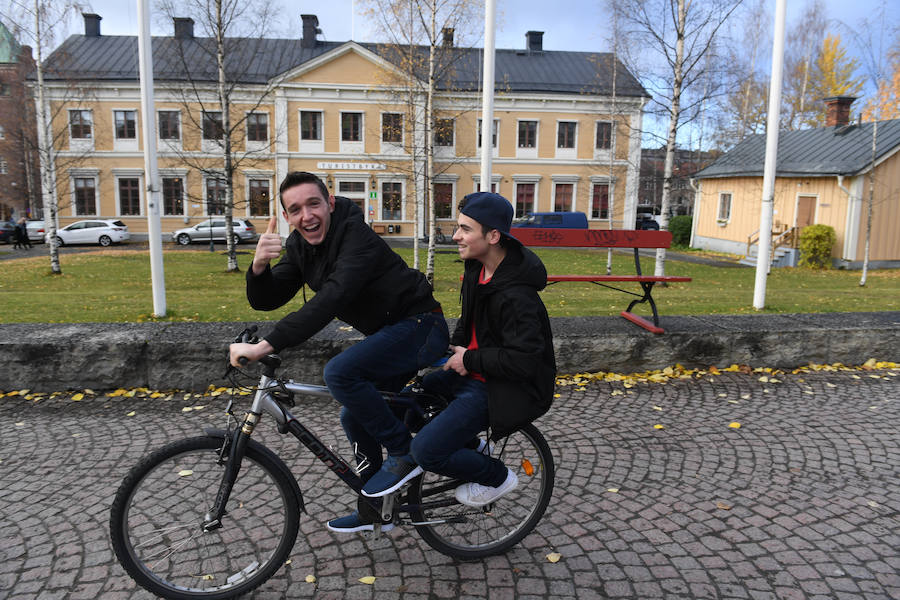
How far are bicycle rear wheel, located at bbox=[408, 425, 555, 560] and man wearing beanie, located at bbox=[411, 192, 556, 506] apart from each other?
8.2 inches

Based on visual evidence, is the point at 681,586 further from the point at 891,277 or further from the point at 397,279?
the point at 891,277

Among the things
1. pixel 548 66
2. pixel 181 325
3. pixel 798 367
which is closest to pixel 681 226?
pixel 548 66

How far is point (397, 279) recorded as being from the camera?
10.0 ft

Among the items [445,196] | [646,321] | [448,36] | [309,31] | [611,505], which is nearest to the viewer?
[611,505]

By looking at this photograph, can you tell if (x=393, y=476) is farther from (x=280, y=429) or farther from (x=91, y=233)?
(x=91, y=233)

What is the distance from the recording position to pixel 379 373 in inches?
119

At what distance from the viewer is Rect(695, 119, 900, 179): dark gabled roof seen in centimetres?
2291

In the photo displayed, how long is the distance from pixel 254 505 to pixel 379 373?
1.01 metres

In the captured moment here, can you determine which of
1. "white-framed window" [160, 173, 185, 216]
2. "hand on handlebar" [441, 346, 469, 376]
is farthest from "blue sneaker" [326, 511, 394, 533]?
"white-framed window" [160, 173, 185, 216]

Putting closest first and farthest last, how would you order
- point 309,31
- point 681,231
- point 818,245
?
point 818,245
point 681,231
point 309,31

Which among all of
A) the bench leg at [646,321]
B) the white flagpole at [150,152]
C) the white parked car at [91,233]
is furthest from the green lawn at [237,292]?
the white parked car at [91,233]

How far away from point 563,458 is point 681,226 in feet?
112

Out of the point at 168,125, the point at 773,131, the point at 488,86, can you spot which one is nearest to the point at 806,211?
the point at 773,131

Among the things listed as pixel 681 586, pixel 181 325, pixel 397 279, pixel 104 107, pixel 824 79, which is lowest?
pixel 681 586
